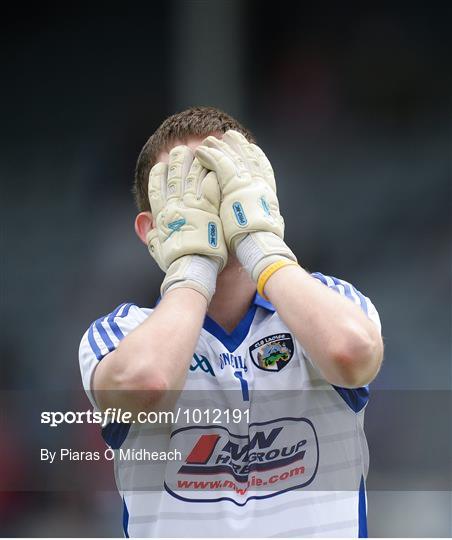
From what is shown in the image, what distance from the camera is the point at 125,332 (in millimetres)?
2080

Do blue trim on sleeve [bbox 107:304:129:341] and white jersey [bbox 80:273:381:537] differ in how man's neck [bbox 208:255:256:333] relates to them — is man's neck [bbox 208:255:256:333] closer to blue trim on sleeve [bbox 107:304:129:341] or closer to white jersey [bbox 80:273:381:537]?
white jersey [bbox 80:273:381:537]

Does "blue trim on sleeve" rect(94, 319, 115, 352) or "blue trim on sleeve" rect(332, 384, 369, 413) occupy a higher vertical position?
"blue trim on sleeve" rect(94, 319, 115, 352)

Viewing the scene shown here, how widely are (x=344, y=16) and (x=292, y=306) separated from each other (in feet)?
11.6

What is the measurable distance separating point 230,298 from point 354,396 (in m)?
0.46

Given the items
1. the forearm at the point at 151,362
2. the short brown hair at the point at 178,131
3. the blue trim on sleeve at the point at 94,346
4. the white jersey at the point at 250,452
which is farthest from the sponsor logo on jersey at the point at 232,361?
the short brown hair at the point at 178,131

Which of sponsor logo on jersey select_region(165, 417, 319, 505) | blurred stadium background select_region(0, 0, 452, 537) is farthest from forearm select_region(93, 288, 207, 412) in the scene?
blurred stadium background select_region(0, 0, 452, 537)

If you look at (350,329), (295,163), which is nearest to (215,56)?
(295,163)

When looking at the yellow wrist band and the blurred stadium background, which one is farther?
the blurred stadium background

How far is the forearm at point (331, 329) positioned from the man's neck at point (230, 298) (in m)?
0.30

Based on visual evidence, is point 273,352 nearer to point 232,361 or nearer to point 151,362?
point 232,361

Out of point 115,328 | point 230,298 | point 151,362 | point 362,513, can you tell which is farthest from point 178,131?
point 362,513

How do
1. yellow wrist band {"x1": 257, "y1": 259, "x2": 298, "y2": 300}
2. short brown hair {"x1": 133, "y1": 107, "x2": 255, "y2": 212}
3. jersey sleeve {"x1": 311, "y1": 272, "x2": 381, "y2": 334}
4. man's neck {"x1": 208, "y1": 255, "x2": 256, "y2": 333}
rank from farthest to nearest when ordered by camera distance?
short brown hair {"x1": 133, "y1": 107, "x2": 255, "y2": 212}
man's neck {"x1": 208, "y1": 255, "x2": 256, "y2": 333}
jersey sleeve {"x1": 311, "y1": 272, "x2": 381, "y2": 334}
yellow wrist band {"x1": 257, "y1": 259, "x2": 298, "y2": 300}

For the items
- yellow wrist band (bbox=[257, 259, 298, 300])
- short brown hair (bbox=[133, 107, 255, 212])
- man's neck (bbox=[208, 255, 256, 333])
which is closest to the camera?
yellow wrist band (bbox=[257, 259, 298, 300])

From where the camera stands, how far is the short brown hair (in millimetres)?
2350
